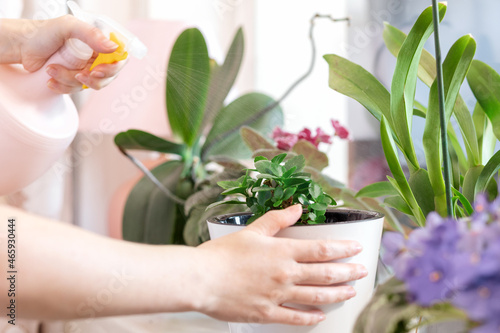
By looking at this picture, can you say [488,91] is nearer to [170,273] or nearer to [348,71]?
[348,71]

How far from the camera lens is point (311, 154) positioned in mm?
689

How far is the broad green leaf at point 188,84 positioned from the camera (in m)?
0.91

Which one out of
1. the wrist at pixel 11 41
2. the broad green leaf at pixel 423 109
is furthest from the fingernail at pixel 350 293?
the wrist at pixel 11 41

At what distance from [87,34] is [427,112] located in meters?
0.39

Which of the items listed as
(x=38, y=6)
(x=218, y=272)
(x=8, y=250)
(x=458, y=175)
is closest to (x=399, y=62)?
(x=458, y=175)

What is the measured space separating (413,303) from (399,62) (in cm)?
29

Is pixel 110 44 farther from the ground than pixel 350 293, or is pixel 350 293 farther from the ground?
pixel 110 44

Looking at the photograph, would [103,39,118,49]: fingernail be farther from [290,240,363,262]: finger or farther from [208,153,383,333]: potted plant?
[290,240,363,262]: finger

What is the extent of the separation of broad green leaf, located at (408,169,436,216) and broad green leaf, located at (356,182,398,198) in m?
0.09

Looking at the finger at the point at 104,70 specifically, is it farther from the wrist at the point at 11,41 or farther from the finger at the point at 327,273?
the finger at the point at 327,273

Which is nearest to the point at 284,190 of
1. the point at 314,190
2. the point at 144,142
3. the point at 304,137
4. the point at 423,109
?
the point at 314,190

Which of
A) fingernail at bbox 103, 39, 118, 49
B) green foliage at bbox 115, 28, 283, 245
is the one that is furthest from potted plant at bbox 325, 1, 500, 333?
green foliage at bbox 115, 28, 283, 245

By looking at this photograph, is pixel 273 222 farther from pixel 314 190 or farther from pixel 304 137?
pixel 304 137

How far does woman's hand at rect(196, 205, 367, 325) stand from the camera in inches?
14.4
